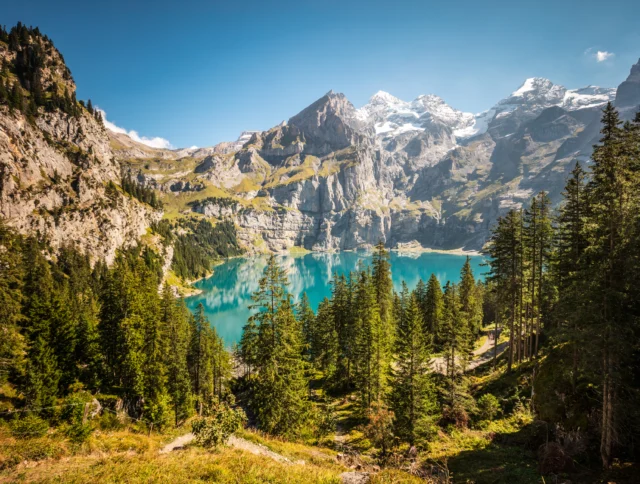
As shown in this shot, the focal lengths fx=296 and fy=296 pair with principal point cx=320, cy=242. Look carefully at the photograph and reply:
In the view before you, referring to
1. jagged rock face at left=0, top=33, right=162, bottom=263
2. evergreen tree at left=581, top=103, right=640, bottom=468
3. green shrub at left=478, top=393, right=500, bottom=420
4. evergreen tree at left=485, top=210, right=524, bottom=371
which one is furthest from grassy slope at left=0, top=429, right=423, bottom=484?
jagged rock face at left=0, top=33, right=162, bottom=263

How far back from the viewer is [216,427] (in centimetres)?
1561

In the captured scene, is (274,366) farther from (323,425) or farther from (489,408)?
(489,408)

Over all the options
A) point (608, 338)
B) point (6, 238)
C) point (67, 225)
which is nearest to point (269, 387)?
point (608, 338)

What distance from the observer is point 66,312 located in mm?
31547

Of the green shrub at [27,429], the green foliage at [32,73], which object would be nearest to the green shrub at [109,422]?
the green shrub at [27,429]

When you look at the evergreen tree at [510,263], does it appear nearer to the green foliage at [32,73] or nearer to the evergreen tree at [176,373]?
the evergreen tree at [176,373]

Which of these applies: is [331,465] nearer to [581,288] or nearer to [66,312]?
[581,288]

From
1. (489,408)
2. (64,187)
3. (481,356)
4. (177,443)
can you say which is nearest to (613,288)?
(489,408)

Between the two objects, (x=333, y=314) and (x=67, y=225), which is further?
(x=67, y=225)

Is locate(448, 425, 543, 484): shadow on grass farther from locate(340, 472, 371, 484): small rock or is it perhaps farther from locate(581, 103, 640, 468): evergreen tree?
locate(340, 472, 371, 484): small rock

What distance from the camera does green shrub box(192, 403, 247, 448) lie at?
15312mm

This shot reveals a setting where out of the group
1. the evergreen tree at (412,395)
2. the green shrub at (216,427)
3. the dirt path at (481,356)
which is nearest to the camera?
the green shrub at (216,427)

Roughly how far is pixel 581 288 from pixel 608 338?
2516mm

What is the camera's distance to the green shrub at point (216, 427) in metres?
15.3
